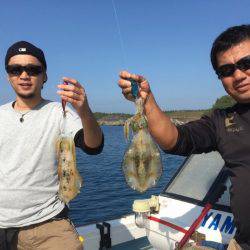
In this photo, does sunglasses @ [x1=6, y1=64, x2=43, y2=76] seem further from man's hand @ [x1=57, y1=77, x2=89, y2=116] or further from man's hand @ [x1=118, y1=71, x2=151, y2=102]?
man's hand @ [x1=118, y1=71, x2=151, y2=102]

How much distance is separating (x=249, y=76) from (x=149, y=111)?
108 centimetres

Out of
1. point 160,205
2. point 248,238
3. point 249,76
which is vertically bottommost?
point 160,205

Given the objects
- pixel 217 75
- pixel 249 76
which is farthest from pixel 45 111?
pixel 249 76

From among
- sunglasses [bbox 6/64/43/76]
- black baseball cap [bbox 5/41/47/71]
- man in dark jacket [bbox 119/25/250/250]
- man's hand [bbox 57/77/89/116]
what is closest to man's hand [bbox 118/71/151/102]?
man in dark jacket [bbox 119/25/250/250]

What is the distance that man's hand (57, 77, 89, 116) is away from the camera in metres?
3.84

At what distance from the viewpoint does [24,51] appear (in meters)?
4.71

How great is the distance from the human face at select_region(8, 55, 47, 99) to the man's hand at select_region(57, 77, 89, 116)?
0.96 metres

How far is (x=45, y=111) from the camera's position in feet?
16.1

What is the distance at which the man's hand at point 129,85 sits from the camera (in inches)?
143

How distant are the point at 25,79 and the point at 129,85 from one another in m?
1.59

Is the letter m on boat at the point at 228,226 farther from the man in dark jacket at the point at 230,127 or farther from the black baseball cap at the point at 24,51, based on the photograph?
the black baseball cap at the point at 24,51

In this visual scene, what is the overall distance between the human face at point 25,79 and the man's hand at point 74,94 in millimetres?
955

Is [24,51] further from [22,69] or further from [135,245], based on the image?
[135,245]

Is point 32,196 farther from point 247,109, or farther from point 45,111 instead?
point 247,109
